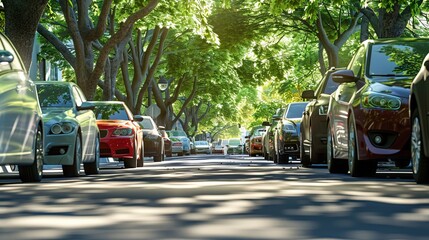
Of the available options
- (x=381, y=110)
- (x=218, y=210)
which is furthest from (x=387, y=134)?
(x=218, y=210)

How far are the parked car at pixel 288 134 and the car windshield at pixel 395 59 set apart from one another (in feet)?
32.0

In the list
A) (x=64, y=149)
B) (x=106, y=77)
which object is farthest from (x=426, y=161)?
(x=106, y=77)

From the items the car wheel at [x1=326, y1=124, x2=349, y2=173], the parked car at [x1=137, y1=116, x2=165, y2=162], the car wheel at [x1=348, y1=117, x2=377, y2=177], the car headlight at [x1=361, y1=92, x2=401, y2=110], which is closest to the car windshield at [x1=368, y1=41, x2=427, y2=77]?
the car wheel at [x1=348, y1=117, x2=377, y2=177]

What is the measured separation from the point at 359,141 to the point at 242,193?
11.4 ft

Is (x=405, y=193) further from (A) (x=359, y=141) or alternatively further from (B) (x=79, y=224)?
(B) (x=79, y=224)

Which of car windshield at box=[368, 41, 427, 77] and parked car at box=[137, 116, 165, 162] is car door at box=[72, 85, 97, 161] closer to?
car windshield at box=[368, 41, 427, 77]

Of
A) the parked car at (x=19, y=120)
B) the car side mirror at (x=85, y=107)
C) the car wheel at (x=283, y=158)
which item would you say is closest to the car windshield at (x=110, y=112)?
the car wheel at (x=283, y=158)

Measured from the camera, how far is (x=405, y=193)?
10836 mm

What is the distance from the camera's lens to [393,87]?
14.0 m

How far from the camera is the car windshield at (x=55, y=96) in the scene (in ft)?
58.1

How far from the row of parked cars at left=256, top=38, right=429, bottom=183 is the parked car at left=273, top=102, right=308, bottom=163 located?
26.1 feet

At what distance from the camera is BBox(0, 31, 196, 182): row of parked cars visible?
42.3ft

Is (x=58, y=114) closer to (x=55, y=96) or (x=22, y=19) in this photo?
(x=55, y=96)

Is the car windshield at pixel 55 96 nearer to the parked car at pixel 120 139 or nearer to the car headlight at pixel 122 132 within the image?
the parked car at pixel 120 139
